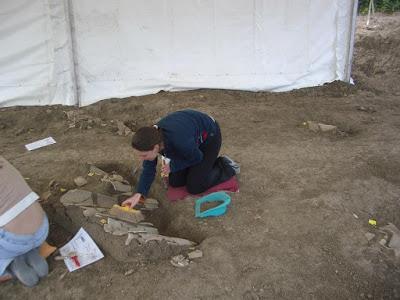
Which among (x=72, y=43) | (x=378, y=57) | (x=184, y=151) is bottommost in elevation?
(x=378, y=57)

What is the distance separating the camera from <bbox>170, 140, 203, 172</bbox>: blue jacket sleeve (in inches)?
112

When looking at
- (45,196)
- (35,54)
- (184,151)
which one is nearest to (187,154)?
(184,151)

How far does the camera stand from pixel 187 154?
293 cm

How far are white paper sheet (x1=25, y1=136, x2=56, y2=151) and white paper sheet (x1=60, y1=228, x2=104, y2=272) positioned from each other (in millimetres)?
1889

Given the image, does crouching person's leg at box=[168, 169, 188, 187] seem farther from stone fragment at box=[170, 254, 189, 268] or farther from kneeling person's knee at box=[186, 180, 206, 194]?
stone fragment at box=[170, 254, 189, 268]

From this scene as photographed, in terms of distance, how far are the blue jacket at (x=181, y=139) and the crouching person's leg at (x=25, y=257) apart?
2.77 ft

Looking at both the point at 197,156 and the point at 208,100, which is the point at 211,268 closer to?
the point at 197,156

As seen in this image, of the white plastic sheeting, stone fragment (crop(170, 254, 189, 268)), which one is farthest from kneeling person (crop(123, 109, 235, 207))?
the white plastic sheeting

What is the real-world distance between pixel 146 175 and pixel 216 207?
1.97 feet

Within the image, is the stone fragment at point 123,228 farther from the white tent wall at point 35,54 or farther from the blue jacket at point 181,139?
the white tent wall at point 35,54

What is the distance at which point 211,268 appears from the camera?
258cm

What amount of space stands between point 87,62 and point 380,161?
3.79 m

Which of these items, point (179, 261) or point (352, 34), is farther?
point (352, 34)

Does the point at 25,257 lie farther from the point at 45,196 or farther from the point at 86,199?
the point at 45,196
